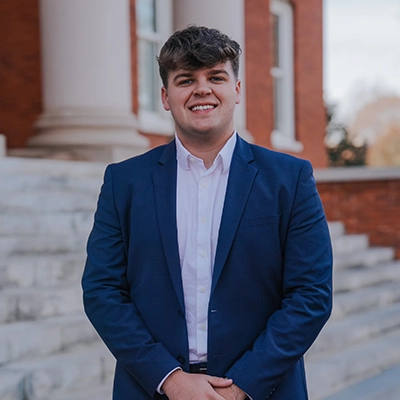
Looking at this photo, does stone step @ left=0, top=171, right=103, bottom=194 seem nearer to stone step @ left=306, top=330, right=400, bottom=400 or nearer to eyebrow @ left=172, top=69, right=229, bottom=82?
stone step @ left=306, top=330, right=400, bottom=400

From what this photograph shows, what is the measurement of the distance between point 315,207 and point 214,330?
48cm

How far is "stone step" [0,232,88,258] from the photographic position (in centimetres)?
518

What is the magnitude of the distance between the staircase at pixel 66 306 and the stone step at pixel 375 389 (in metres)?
0.07

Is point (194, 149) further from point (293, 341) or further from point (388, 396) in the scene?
point (388, 396)

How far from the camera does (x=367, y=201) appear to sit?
941 cm

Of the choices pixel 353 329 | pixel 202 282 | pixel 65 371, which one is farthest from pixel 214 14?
pixel 202 282

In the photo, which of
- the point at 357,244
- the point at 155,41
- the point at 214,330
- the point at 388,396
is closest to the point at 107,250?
the point at 214,330

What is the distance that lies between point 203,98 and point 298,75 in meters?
10.9

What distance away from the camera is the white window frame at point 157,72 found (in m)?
9.49

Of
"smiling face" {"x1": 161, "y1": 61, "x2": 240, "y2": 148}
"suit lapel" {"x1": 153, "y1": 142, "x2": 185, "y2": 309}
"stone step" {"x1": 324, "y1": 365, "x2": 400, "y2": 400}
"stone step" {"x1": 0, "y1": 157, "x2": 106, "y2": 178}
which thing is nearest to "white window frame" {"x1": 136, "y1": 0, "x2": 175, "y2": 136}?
"stone step" {"x1": 0, "y1": 157, "x2": 106, "y2": 178}

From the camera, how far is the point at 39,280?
4918 mm

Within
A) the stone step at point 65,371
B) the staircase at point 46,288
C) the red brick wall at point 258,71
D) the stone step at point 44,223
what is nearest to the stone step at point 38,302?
the staircase at point 46,288

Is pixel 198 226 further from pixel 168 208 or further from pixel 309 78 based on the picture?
pixel 309 78

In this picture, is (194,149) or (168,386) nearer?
(168,386)
